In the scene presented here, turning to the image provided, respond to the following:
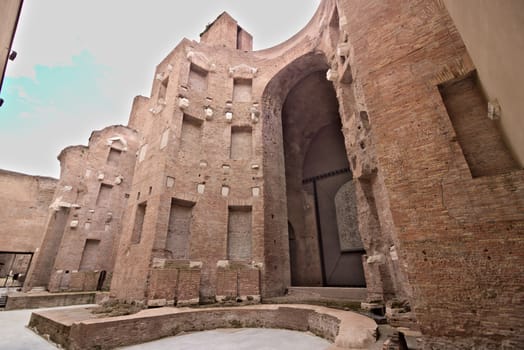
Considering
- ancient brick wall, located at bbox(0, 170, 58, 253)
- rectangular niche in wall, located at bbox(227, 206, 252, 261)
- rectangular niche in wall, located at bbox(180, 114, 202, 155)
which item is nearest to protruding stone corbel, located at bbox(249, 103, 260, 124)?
rectangular niche in wall, located at bbox(180, 114, 202, 155)

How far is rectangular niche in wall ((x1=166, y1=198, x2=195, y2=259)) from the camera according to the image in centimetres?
834

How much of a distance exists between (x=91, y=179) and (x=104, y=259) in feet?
16.3

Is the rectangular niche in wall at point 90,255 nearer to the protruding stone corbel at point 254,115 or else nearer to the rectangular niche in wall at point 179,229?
the rectangular niche in wall at point 179,229

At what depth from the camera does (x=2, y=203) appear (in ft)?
49.3

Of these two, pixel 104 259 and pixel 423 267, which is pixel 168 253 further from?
pixel 104 259

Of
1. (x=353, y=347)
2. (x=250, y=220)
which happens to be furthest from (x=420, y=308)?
(x=250, y=220)

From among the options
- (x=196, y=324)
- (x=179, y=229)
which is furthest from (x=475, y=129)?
(x=179, y=229)

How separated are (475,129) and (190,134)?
932 cm

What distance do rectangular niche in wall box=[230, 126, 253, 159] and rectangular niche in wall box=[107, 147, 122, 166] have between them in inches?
384

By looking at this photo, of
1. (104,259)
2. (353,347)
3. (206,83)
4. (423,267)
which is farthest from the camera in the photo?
(104,259)

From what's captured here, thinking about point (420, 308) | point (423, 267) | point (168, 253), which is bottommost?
point (420, 308)

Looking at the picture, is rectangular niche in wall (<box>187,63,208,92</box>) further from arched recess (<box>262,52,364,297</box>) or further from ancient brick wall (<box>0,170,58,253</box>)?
ancient brick wall (<box>0,170,58,253</box>)

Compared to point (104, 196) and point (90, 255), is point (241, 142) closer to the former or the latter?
point (104, 196)

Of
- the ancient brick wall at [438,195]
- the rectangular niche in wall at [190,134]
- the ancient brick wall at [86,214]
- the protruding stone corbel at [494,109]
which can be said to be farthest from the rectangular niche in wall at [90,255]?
the protruding stone corbel at [494,109]
